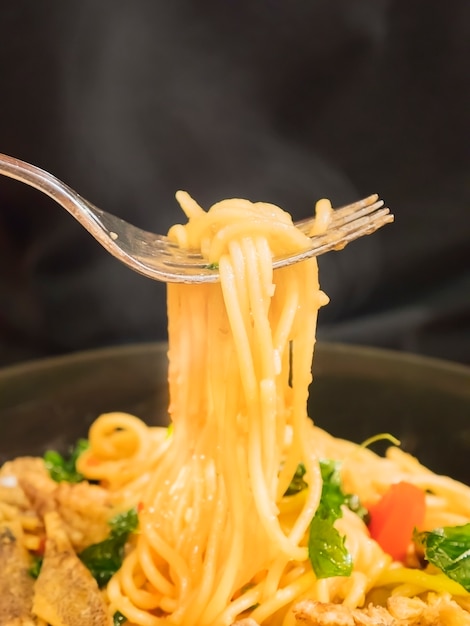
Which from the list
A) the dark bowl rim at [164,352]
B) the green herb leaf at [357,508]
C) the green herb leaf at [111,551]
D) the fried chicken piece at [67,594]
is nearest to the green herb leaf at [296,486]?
the green herb leaf at [357,508]

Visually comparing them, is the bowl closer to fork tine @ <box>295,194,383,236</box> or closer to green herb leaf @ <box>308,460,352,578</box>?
green herb leaf @ <box>308,460,352,578</box>

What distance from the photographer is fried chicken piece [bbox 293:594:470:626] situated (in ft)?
5.28

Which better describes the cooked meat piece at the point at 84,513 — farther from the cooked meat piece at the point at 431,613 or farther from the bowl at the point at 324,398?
the cooked meat piece at the point at 431,613

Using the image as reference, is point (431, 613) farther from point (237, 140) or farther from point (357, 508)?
point (237, 140)

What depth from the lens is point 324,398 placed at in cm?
312

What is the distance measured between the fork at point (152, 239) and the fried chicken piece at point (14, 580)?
985 mm

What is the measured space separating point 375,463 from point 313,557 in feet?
2.32

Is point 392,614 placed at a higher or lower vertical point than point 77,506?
lower

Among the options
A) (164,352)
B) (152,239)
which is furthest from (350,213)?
(164,352)

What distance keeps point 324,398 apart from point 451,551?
129 centimetres

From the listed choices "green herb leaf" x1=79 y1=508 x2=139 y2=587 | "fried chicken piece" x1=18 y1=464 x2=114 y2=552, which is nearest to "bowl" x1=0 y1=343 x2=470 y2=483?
"fried chicken piece" x1=18 y1=464 x2=114 y2=552

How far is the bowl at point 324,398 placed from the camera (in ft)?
9.25

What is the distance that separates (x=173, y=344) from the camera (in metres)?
1.83

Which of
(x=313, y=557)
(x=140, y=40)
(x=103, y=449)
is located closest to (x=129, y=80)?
(x=140, y=40)
